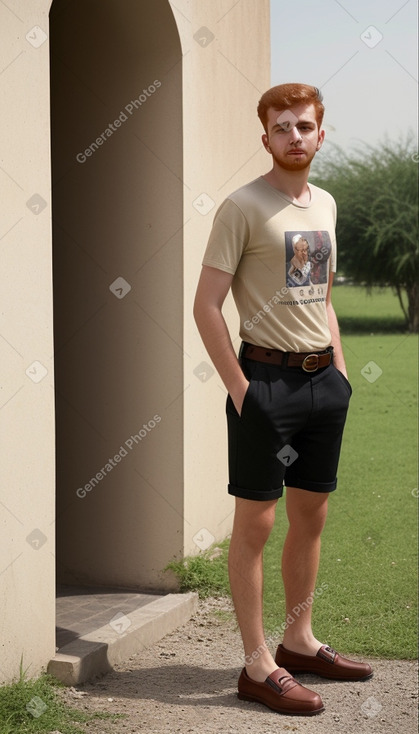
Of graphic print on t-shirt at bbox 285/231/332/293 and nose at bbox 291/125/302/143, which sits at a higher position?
nose at bbox 291/125/302/143

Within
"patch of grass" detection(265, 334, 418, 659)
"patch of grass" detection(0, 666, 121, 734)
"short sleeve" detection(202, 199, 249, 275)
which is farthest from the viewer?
"patch of grass" detection(265, 334, 418, 659)

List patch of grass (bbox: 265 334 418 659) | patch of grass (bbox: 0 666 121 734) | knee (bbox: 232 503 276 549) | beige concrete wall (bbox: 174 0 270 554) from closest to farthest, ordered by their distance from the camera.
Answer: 1. patch of grass (bbox: 0 666 121 734)
2. knee (bbox: 232 503 276 549)
3. patch of grass (bbox: 265 334 418 659)
4. beige concrete wall (bbox: 174 0 270 554)

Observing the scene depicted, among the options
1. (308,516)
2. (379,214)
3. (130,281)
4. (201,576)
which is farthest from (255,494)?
(379,214)

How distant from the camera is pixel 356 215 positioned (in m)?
33.3

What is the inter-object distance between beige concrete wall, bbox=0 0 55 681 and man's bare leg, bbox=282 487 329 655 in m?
1.04

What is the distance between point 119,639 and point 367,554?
8.33ft

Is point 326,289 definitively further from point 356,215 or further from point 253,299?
point 356,215

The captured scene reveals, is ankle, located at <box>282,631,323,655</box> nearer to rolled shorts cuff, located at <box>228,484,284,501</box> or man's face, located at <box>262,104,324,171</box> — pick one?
rolled shorts cuff, located at <box>228,484,284,501</box>

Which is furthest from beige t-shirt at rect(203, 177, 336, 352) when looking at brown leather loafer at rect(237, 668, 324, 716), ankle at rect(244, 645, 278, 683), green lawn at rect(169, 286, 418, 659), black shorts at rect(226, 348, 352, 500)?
green lawn at rect(169, 286, 418, 659)

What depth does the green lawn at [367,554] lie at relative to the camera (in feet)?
18.7

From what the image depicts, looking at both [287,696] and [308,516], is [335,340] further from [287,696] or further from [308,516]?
[287,696]

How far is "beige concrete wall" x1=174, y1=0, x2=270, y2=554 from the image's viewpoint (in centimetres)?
607

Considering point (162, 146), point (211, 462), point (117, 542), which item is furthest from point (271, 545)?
point (162, 146)

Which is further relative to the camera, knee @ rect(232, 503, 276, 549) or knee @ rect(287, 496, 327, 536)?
knee @ rect(287, 496, 327, 536)
